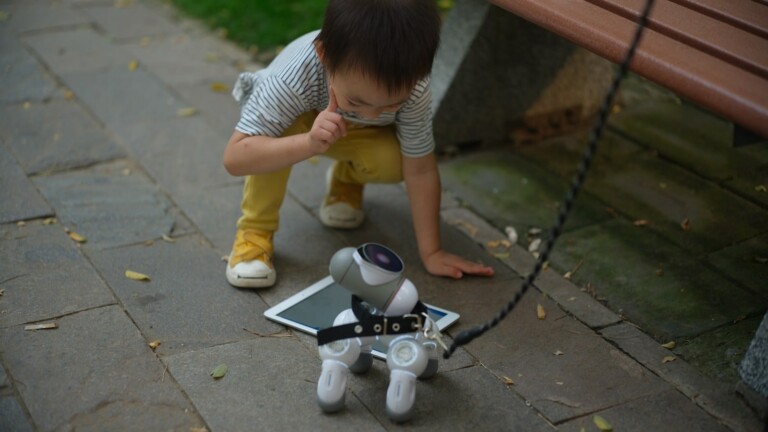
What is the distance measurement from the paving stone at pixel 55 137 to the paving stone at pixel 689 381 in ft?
6.66

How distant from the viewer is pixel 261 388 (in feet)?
7.42

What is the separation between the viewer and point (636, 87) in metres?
4.10

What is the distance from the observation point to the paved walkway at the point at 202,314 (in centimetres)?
220

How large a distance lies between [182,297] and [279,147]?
549 mm

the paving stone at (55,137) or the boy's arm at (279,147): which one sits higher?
the boy's arm at (279,147)

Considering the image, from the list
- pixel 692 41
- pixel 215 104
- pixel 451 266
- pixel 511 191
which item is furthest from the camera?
pixel 215 104

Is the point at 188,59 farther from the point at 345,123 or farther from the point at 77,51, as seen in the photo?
the point at 345,123

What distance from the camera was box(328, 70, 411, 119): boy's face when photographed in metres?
2.24

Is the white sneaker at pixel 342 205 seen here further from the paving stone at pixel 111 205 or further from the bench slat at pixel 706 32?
the bench slat at pixel 706 32

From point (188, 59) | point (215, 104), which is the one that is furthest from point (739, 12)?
point (188, 59)

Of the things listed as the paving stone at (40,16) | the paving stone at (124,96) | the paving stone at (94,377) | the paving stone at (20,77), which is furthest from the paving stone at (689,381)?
the paving stone at (40,16)

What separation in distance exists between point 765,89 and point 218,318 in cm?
152

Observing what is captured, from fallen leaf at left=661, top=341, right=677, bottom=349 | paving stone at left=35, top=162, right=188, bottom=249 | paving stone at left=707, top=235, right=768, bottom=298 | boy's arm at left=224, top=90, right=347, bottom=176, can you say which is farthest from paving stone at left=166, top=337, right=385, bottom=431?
paving stone at left=707, top=235, right=768, bottom=298

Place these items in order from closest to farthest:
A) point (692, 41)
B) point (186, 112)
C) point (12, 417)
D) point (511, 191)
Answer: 1. point (12, 417)
2. point (692, 41)
3. point (511, 191)
4. point (186, 112)
